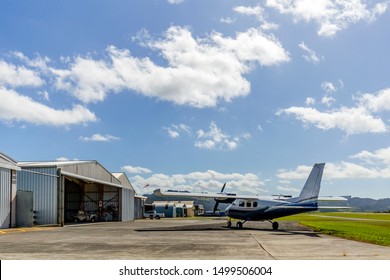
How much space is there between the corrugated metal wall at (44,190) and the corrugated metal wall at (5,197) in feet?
16.2

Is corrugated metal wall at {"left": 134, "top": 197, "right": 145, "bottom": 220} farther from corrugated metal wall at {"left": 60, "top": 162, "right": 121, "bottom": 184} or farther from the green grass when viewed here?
the green grass

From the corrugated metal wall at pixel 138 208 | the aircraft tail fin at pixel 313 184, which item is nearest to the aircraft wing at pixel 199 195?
the aircraft tail fin at pixel 313 184

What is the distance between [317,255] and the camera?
51.9 feet

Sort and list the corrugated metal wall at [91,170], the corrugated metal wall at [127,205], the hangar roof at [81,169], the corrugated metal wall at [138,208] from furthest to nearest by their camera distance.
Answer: the corrugated metal wall at [138,208]
the corrugated metal wall at [127,205]
the corrugated metal wall at [91,170]
the hangar roof at [81,169]

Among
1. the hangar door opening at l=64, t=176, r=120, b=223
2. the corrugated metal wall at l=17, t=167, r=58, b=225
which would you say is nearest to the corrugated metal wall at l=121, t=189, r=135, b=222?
the hangar door opening at l=64, t=176, r=120, b=223

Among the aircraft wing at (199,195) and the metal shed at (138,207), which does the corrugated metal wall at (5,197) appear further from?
the metal shed at (138,207)

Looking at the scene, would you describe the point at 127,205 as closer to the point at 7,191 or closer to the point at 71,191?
the point at 71,191

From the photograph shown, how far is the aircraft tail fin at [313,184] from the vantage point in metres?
30.8

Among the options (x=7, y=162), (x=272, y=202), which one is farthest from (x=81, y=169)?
(x=272, y=202)

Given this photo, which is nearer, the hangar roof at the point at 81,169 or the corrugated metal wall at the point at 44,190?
the corrugated metal wall at the point at 44,190

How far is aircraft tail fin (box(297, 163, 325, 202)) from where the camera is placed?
30.8 meters

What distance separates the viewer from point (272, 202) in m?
33.5
